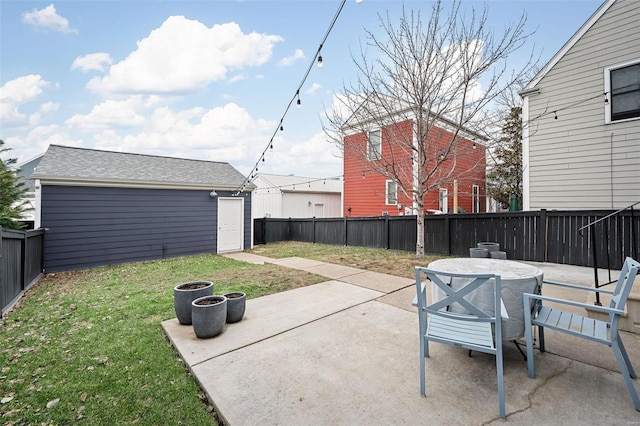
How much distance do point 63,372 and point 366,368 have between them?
110 inches

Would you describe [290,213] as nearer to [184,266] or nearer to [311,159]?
[311,159]

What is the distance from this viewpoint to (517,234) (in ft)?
24.7

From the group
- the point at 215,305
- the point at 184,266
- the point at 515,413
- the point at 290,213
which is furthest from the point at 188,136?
the point at 515,413

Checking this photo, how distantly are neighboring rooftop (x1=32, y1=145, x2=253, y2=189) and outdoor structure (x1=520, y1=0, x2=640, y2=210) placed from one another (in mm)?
9556

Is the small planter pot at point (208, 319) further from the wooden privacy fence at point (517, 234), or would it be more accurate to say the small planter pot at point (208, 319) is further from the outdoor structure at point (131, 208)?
the outdoor structure at point (131, 208)

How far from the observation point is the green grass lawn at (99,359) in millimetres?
2102

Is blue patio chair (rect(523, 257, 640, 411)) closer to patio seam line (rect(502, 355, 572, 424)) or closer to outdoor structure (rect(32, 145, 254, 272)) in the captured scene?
patio seam line (rect(502, 355, 572, 424))

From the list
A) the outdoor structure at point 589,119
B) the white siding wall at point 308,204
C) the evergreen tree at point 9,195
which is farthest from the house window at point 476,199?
the evergreen tree at point 9,195

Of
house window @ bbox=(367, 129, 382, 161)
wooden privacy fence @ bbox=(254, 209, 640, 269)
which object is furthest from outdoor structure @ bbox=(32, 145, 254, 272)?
house window @ bbox=(367, 129, 382, 161)

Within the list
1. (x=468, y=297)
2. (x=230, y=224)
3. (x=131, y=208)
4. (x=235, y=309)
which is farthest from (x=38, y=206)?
(x=468, y=297)

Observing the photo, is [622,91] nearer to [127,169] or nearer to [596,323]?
[596,323]

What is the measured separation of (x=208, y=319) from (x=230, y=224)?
827 centimetres

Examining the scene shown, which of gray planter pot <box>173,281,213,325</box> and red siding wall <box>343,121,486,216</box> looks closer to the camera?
gray planter pot <box>173,281,213,325</box>

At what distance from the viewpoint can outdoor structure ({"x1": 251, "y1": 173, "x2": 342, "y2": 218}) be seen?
19.8 metres
